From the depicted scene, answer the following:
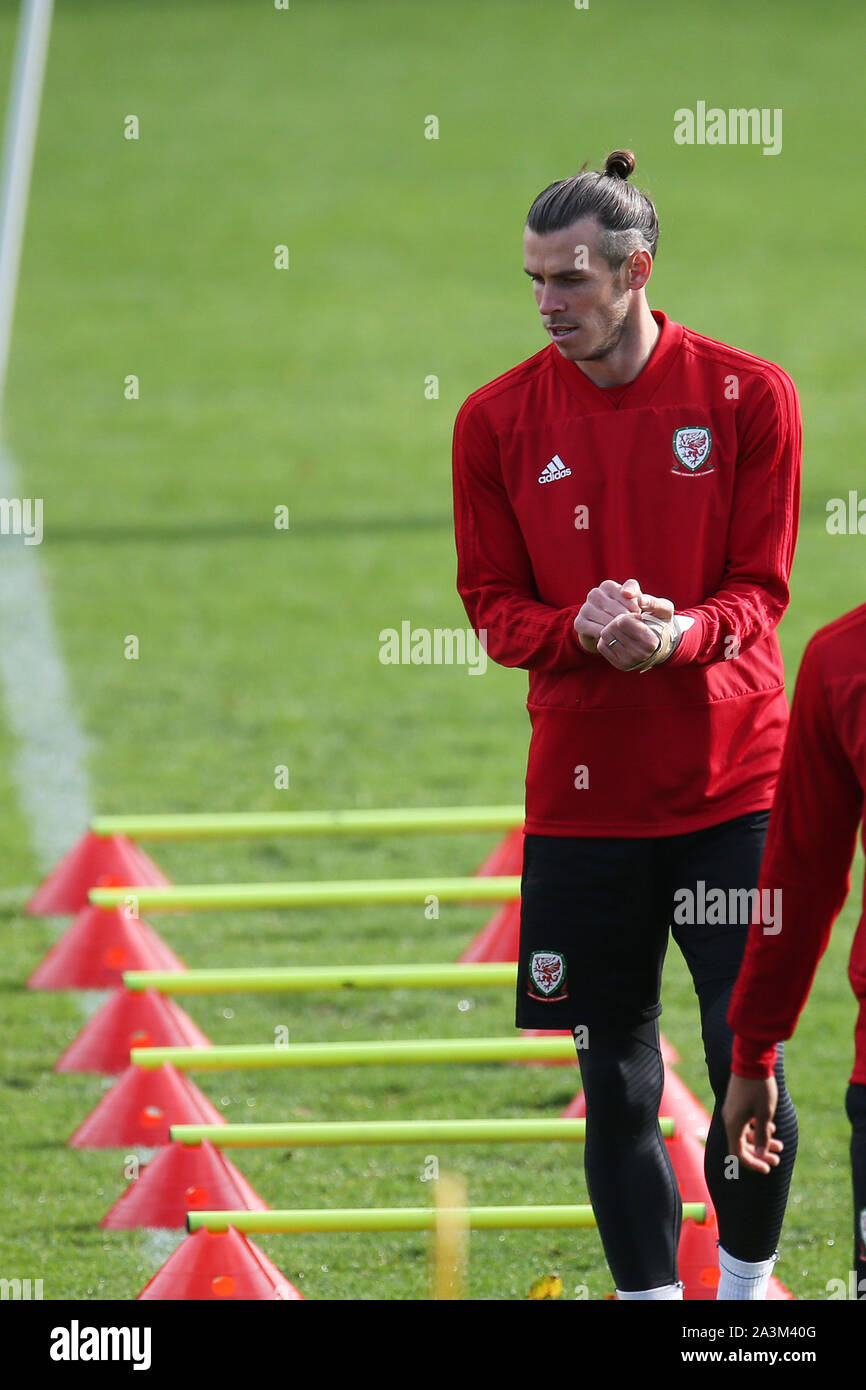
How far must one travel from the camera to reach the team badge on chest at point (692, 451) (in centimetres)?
370

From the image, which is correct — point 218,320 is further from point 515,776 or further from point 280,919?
point 280,919

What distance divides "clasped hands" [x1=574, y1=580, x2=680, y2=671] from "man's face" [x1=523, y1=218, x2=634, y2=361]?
0.48 m

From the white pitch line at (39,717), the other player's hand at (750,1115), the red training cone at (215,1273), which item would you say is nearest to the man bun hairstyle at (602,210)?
the other player's hand at (750,1115)

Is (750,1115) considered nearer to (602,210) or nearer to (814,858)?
(814,858)

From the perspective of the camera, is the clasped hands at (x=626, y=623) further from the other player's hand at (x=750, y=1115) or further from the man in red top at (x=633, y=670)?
the other player's hand at (x=750, y=1115)

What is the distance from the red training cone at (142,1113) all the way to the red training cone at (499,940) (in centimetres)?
134

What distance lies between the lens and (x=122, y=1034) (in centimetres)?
577

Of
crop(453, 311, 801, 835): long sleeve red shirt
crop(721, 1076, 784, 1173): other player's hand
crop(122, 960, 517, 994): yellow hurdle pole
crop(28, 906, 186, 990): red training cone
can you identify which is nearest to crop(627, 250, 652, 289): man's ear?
crop(453, 311, 801, 835): long sleeve red shirt

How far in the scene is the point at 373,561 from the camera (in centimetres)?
1164

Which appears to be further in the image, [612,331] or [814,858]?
[612,331]

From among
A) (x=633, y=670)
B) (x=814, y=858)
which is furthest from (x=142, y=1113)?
(x=814, y=858)

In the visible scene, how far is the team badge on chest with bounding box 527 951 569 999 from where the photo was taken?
3.77m

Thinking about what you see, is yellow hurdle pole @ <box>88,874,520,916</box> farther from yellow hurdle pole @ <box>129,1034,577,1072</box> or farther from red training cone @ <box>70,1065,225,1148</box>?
yellow hurdle pole @ <box>129,1034,577,1072</box>

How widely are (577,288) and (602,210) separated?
15cm
